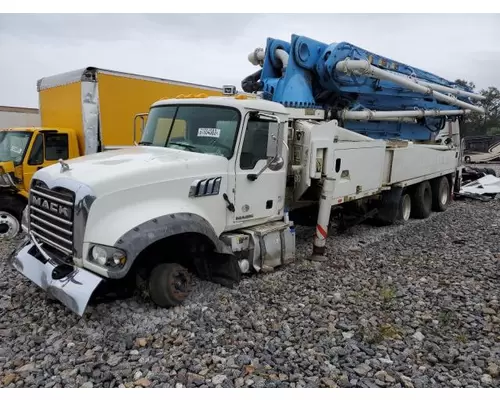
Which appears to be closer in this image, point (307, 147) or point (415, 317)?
point (415, 317)

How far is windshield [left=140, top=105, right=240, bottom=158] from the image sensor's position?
5.03 m

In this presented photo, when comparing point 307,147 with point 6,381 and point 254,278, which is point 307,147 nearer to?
point 254,278

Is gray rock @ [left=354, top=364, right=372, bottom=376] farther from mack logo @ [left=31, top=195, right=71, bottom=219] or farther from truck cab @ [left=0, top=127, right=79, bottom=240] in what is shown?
truck cab @ [left=0, top=127, right=79, bottom=240]

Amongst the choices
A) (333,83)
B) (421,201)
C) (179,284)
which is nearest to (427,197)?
(421,201)

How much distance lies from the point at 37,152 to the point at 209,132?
14.3ft

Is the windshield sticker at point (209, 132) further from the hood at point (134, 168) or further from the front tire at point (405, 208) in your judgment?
the front tire at point (405, 208)

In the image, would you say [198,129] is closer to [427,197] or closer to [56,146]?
[56,146]

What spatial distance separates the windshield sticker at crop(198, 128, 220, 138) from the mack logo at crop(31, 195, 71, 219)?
5.97 feet

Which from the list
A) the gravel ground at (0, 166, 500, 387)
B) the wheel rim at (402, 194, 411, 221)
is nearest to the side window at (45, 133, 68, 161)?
the gravel ground at (0, 166, 500, 387)

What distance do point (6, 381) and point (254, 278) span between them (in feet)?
9.57

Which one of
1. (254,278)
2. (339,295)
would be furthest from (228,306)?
(339,295)

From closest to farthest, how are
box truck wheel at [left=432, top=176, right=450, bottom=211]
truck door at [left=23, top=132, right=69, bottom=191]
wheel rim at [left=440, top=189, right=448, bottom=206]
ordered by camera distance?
1. truck door at [left=23, top=132, right=69, bottom=191]
2. box truck wheel at [left=432, top=176, right=450, bottom=211]
3. wheel rim at [left=440, top=189, right=448, bottom=206]

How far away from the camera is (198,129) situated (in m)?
5.18

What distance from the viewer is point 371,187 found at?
7.55 metres
